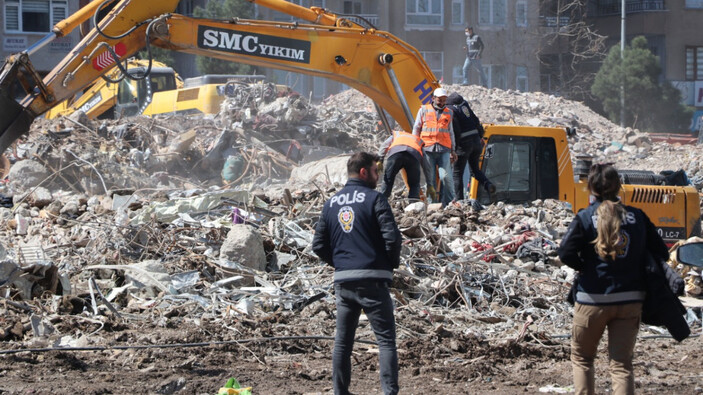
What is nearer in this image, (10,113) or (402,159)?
(10,113)

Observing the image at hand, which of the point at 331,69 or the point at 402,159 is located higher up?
the point at 331,69

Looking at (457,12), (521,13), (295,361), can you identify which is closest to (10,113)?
(295,361)

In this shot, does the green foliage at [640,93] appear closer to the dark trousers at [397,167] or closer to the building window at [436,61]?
the building window at [436,61]

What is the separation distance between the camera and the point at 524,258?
10.0 meters

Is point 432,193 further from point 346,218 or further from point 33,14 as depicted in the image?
point 33,14

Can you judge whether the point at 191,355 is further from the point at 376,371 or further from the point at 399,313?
the point at 399,313

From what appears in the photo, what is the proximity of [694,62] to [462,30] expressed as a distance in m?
11.2

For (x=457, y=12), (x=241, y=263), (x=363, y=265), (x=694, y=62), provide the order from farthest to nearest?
(x=694, y=62) → (x=457, y=12) → (x=241, y=263) → (x=363, y=265)

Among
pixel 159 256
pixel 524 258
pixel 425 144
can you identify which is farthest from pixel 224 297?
pixel 425 144

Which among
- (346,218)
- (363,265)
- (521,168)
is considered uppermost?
(521,168)

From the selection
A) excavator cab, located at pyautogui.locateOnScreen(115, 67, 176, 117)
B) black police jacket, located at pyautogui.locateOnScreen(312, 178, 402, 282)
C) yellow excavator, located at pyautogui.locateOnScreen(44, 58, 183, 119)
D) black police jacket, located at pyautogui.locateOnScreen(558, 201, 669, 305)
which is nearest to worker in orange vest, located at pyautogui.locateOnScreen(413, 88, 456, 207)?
black police jacket, located at pyautogui.locateOnScreen(312, 178, 402, 282)

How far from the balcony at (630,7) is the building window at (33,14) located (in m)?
24.9

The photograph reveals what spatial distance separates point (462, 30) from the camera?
4212cm

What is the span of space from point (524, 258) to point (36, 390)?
5601 millimetres
